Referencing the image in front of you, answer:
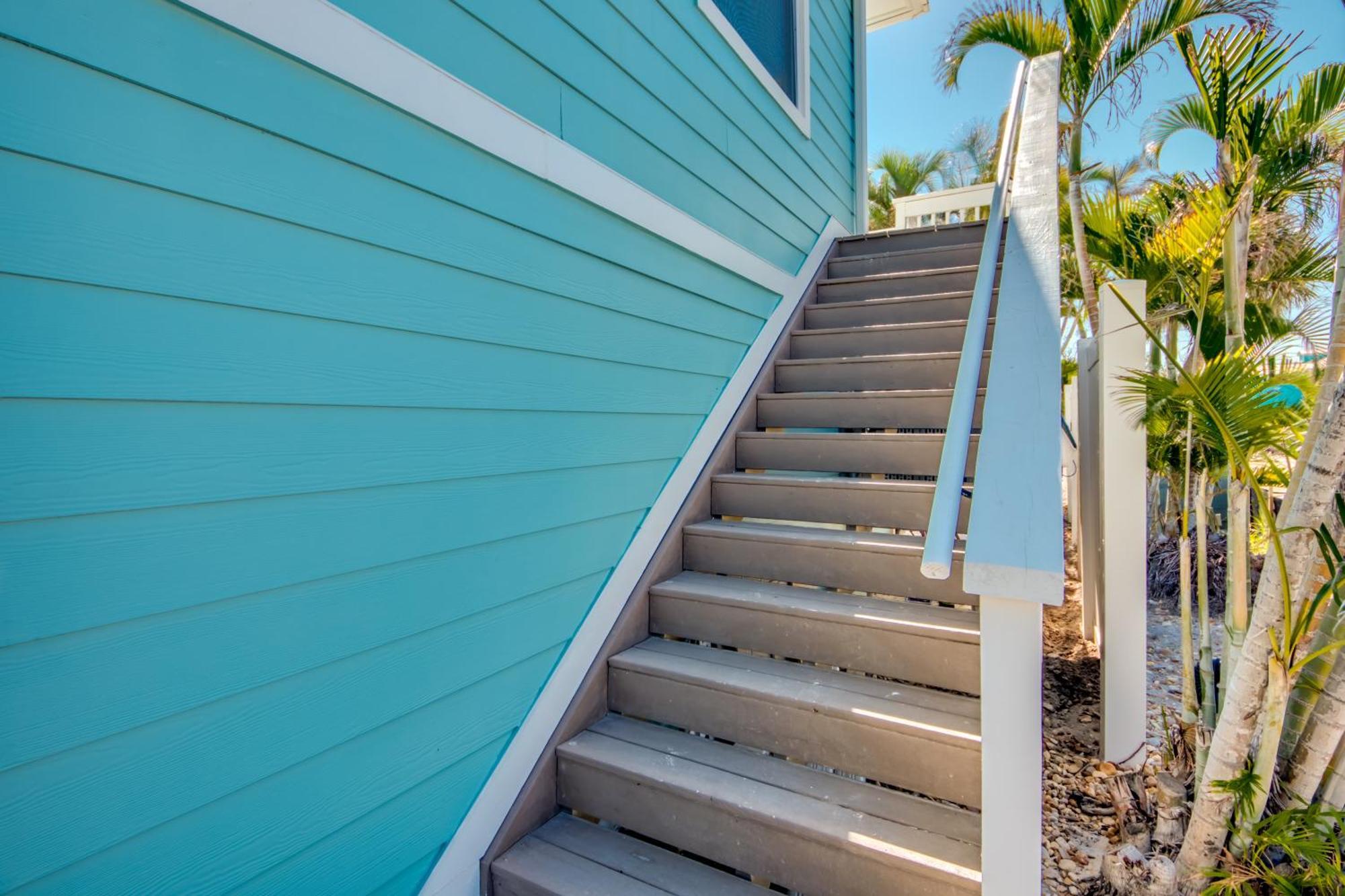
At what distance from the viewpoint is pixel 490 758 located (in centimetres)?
155

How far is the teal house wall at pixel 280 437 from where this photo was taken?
812 mm

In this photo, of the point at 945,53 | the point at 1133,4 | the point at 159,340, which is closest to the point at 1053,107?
the point at 1133,4

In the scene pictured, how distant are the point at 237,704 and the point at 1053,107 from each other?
3113mm

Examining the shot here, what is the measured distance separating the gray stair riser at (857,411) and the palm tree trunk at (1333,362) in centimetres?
92

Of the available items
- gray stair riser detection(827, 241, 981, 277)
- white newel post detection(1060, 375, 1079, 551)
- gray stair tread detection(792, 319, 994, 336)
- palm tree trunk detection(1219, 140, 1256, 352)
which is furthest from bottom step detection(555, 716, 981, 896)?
white newel post detection(1060, 375, 1079, 551)

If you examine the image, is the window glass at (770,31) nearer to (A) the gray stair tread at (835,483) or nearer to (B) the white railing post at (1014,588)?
(A) the gray stair tread at (835,483)

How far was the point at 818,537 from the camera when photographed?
209 centimetres

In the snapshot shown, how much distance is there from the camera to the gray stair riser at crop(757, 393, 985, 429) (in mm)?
2447

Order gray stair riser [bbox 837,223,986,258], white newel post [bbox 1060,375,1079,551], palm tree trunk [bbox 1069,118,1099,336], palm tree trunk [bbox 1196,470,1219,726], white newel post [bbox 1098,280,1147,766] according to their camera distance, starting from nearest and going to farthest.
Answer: palm tree trunk [bbox 1196,470,1219,726]
white newel post [bbox 1098,280,1147,766]
gray stair riser [bbox 837,223,986,258]
palm tree trunk [bbox 1069,118,1099,336]
white newel post [bbox 1060,375,1079,551]

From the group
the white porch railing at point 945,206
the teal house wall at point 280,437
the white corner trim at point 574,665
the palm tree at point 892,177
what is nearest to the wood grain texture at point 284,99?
the teal house wall at point 280,437

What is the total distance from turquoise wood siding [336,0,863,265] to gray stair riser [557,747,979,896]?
1702 millimetres

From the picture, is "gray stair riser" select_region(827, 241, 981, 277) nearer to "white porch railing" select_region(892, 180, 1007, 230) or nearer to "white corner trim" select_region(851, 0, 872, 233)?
"white corner trim" select_region(851, 0, 872, 233)

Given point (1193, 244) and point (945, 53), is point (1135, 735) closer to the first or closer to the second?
point (1193, 244)

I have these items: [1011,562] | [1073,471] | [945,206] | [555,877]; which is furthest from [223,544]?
[1073,471]
